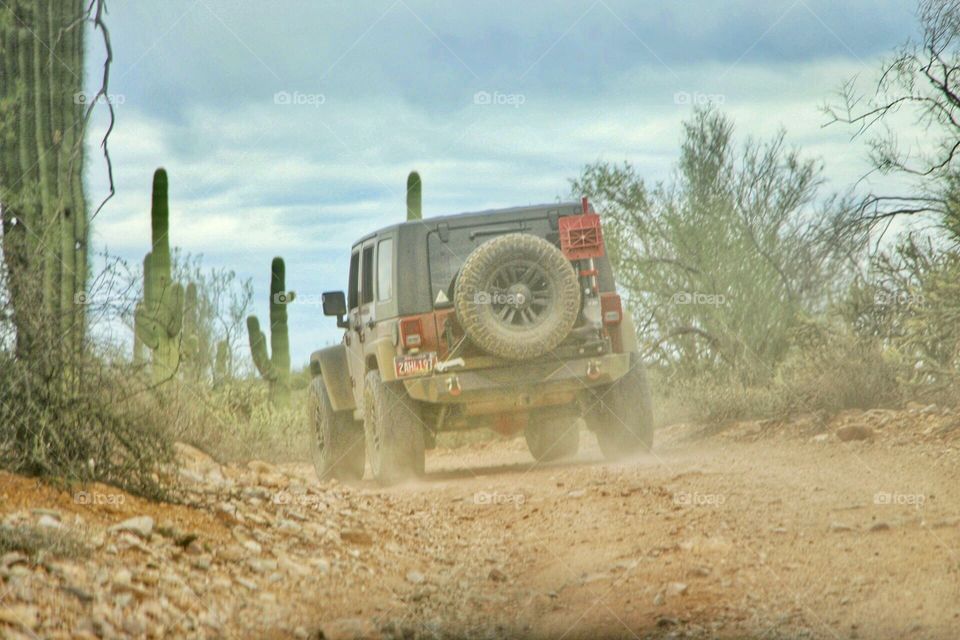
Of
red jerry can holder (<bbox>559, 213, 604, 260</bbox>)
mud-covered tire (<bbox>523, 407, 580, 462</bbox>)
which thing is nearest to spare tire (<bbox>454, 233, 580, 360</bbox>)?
red jerry can holder (<bbox>559, 213, 604, 260</bbox>)

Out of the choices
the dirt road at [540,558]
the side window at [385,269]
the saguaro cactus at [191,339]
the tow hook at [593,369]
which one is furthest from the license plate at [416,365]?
the saguaro cactus at [191,339]

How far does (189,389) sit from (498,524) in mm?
6042

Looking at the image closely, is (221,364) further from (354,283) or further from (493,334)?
(493,334)

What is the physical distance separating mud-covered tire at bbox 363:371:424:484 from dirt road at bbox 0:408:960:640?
561 mm

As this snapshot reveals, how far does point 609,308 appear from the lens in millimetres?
10734

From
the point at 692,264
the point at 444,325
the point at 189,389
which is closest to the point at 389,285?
the point at 444,325

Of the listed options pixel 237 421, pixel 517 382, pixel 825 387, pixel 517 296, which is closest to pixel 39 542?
pixel 517 296

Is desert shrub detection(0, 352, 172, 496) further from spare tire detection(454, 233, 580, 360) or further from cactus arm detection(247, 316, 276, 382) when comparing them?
cactus arm detection(247, 316, 276, 382)

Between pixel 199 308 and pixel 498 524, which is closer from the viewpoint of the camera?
pixel 498 524

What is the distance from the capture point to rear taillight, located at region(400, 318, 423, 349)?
1022 centimetres

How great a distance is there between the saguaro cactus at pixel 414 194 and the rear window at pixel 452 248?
Answer: 6.40 meters

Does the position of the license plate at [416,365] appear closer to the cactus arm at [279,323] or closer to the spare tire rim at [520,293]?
the spare tire rim at [520,293]

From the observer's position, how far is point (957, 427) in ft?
34.8

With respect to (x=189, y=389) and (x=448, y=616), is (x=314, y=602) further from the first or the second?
(x=189, y=389)
